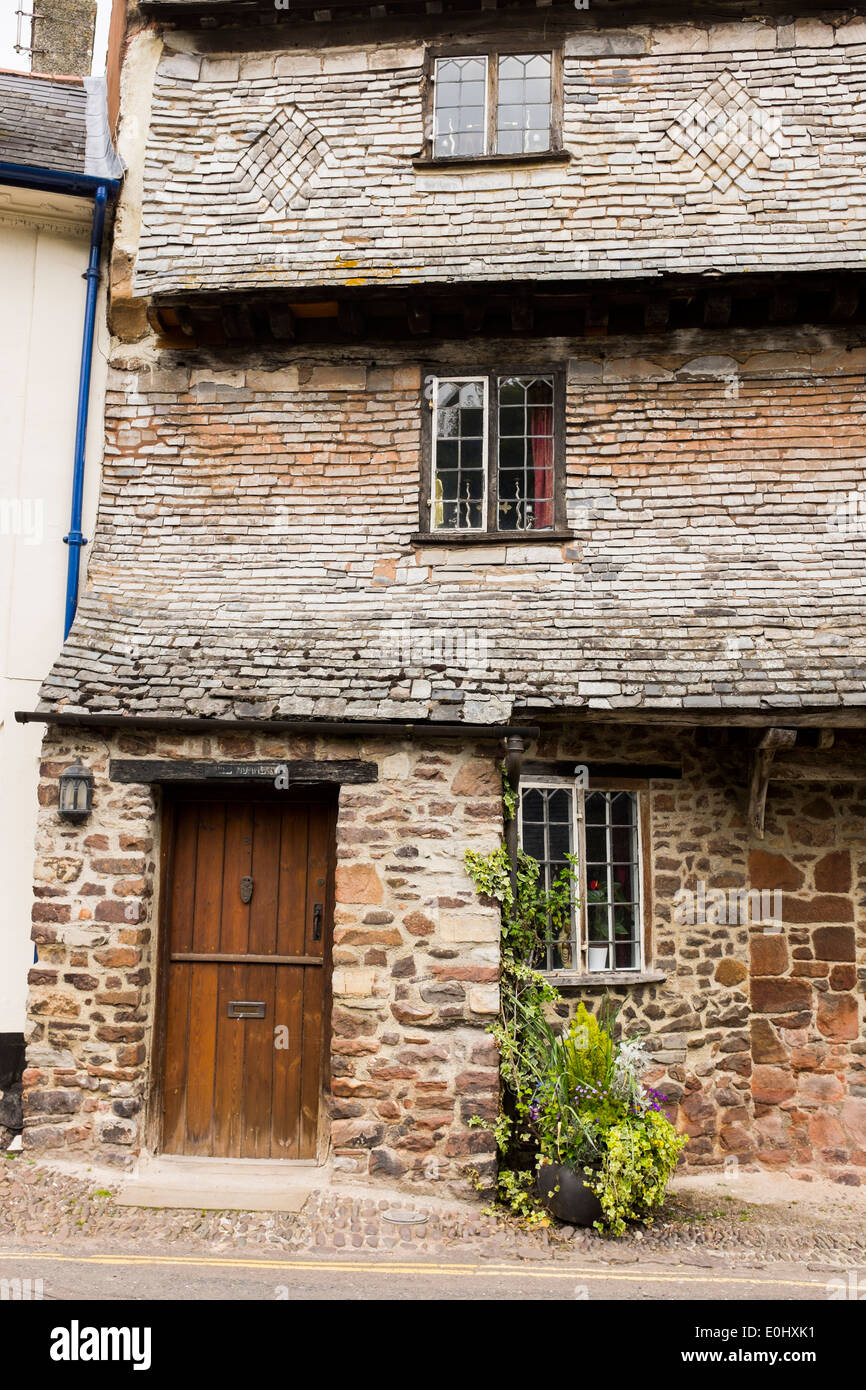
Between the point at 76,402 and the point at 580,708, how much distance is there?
190 inches

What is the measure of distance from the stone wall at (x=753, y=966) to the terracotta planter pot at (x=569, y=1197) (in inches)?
51.1

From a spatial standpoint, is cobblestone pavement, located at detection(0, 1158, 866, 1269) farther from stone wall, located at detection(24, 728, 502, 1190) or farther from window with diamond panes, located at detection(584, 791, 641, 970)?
window with diamond panes, located at detection(584, 791, 641, 970)

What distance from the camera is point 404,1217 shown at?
5824mm

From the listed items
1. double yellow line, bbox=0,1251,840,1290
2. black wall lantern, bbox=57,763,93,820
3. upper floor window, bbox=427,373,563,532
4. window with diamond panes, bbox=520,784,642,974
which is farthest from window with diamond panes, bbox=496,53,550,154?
double yellow line, bbox=0,1251,840,1290

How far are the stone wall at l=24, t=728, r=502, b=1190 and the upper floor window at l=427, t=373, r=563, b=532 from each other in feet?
7.00

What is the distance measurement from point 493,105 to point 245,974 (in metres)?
7.27

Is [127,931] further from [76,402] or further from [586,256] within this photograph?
[586,256]

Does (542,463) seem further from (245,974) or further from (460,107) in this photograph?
(245,974)

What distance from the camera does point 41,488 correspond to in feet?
25.7

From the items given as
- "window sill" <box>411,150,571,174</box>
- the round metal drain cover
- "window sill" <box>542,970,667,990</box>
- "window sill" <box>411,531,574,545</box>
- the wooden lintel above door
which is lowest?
the round metal drain cover

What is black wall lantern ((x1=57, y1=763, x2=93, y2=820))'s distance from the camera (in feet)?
21.5

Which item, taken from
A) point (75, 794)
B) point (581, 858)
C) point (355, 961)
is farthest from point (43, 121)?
point (581, 858)

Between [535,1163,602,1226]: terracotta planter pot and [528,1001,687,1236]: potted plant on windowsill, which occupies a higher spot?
[528,1001,687,1236]: potted plant on windowsill

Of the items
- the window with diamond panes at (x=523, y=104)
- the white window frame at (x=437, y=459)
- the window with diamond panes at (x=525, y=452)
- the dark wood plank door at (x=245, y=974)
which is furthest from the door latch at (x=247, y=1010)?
the window with diamond panes at (x=523, y=104)
